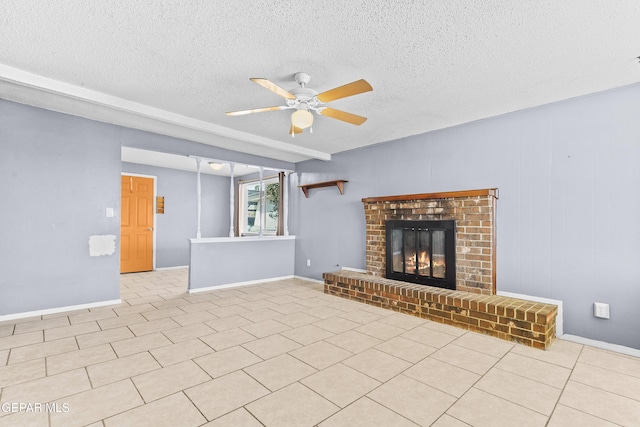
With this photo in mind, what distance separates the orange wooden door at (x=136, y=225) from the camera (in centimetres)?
616

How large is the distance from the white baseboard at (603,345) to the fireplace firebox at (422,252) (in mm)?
1139

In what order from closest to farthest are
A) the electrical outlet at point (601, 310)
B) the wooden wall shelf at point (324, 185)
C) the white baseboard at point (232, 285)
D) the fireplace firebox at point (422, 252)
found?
1. the electrical outlet at point (601, 310)
2. the fireplace firebox at point (422, 252)
3. the white baseboard at point (232, 285)
4. the wooden wall shelf at point (324, 185)

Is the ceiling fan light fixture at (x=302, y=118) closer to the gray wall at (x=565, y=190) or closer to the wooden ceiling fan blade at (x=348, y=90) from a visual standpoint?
the wooden ceiling fan blade at (x=348, y=90)

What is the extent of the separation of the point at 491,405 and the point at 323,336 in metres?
1.48

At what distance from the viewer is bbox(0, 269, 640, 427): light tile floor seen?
5.64 feet

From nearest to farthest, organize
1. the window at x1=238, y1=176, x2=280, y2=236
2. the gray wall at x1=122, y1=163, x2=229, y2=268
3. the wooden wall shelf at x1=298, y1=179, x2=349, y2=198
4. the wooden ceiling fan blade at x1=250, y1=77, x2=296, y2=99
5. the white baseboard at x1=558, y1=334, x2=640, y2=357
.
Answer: the wooden ceiling fan blade at x1=250, y1=77, x2=296, y2=99
the white baseboard at x1=558, y1=334, x2=640, y2=357
the wooden wall shelf at x1=298, y1=179, x2=349, y2=198
the gray wall at x1=122, y1=163, x2=229, y2=268
the window at x1=238, y1=176, x2=280, y2=236

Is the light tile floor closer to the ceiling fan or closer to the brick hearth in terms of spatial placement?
the brick hearth

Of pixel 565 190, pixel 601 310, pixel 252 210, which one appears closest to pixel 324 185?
pixel 252 210

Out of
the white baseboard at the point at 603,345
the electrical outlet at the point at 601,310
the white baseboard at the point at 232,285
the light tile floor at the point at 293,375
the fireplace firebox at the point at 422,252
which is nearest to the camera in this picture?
the light tile floor at the point at 293,375

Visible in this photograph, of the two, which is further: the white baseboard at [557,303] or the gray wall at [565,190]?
the white baseboard at [557,303]

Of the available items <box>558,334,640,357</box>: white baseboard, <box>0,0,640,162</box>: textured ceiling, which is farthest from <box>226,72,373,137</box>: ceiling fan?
<box>558,334,640,357</box>: white baseboard

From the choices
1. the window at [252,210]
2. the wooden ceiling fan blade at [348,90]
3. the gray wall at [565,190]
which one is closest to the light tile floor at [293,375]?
the gray wall at [565,190]

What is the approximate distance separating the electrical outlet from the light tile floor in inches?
13.6

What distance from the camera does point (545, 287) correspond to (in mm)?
3123
